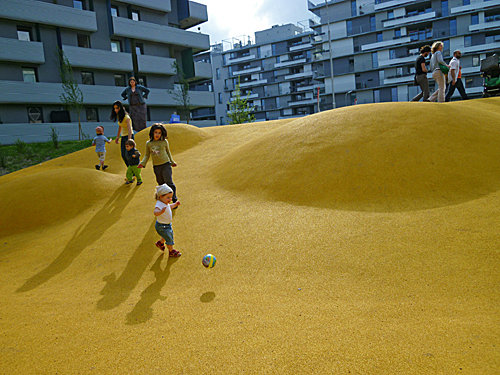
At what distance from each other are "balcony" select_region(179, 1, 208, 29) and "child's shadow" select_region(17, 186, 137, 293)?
119ft

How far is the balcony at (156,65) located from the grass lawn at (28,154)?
16.8m

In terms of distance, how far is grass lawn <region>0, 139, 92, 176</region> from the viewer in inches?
654

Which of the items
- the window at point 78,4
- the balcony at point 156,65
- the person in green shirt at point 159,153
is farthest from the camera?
the balcony at point 156,65

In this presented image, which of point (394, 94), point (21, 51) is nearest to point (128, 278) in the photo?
point (21, 51)

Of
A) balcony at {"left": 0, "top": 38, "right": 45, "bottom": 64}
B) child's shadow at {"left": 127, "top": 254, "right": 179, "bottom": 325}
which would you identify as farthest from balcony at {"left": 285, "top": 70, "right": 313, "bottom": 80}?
child's shadow at {"left": 127, "top": 254, "right": 179, "bottom": 325}

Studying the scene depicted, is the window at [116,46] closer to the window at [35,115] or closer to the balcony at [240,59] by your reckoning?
the window at [35,115]

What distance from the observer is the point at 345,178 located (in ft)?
23.6

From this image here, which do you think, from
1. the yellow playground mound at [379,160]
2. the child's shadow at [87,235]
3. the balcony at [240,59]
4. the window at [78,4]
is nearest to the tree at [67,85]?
the window at [78,4]

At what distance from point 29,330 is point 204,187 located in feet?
18.0

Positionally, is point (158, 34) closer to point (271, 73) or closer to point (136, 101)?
point (136, 101)

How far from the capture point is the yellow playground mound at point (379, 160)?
644cm

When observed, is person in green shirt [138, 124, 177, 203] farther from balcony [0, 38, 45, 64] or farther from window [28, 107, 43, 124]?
window [28, 107, 43, 124]

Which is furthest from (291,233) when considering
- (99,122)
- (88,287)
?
(99,122)

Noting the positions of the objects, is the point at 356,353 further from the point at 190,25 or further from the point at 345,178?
the point at 190,25
